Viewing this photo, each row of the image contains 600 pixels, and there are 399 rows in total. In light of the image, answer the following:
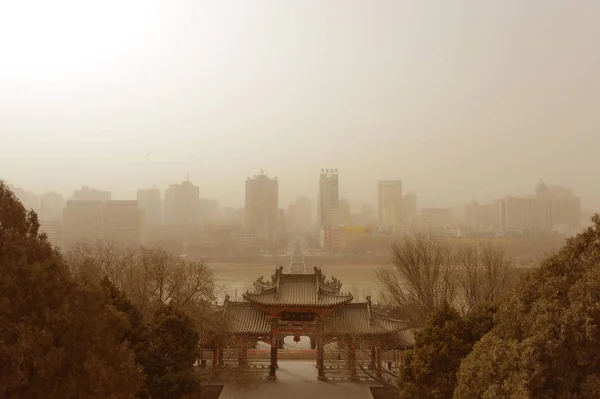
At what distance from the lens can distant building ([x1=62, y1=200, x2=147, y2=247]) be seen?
36.2m

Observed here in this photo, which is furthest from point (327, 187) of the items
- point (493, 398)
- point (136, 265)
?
point (493, 398)

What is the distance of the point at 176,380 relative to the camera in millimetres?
8375

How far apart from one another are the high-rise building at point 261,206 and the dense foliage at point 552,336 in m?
45.5

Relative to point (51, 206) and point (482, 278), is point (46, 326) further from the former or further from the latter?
point (51, 206)

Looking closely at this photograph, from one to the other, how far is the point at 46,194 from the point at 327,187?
29027mm

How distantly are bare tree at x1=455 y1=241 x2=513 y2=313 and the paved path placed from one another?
5873 mm

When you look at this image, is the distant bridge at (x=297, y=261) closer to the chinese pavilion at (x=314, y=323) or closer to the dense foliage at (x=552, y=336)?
the chinese pavilion at (x=314, y=323)

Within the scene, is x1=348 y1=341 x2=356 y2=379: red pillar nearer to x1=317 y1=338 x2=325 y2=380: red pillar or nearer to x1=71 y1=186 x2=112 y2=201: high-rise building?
x1=317 y1=338 x2=325 y2=380: red pillar

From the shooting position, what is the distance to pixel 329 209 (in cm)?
5094

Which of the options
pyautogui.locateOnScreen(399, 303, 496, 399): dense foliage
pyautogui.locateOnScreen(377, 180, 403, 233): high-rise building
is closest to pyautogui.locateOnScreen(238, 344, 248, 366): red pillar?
pyautogui.locateOnScreen(399, 303, 496, 399): dense foliage

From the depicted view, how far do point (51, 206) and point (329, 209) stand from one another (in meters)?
29.1

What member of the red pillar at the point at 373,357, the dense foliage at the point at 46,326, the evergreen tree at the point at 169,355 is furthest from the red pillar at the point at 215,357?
the dense foliage at the point at 46,326

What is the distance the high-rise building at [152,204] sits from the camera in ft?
144

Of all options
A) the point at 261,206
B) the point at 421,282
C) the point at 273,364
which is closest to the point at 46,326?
the point at 273,364
